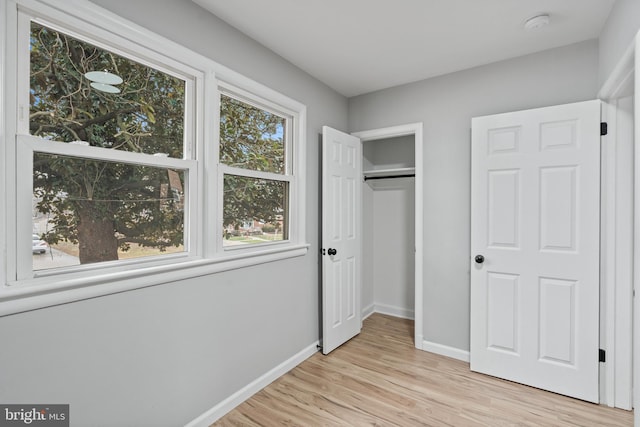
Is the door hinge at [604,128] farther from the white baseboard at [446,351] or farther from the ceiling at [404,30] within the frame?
the white baseboard at [446,351]

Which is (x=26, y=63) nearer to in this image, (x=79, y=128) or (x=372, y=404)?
(x=79, y=128)

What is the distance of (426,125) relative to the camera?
115 inches

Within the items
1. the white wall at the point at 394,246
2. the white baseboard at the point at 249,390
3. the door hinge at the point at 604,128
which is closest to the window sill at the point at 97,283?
the white baseboard at the point at 249,390

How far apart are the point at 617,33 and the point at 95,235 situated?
10.0ft

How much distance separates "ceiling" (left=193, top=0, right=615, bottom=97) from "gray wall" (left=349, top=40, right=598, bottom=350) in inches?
5.5

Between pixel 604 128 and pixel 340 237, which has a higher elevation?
pixel 604 128

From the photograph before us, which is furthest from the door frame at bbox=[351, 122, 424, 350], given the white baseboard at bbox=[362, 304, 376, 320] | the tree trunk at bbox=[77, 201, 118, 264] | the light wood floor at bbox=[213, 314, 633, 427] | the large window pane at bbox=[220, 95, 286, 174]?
the tree trunk at bbox=[77, 201, 118, 264]

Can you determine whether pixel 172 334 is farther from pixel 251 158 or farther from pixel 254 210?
pixel 251 158

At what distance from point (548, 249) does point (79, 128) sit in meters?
3.00

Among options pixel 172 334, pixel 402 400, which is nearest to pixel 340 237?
pixel 402 400

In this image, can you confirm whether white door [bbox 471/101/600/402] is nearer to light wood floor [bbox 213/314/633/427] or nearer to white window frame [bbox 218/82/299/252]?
light wood floor [bbox 213/314/633/427]

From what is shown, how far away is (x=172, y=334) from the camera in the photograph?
171cm

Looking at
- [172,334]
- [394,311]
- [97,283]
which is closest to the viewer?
[97,283]

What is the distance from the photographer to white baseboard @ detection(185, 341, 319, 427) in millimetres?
1875
